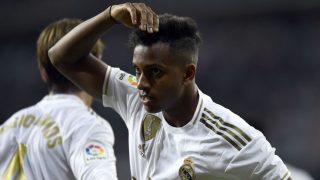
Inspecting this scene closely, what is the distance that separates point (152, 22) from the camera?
2.71 meters

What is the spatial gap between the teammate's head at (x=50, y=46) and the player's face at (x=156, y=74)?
→ 0.80 m

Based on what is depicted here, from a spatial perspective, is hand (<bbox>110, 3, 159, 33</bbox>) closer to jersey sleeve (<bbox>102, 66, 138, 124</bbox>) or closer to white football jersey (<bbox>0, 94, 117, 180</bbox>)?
jersey sleeve (<bbox>102, 66, 138, 124</bbox>)

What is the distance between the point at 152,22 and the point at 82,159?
92 cm

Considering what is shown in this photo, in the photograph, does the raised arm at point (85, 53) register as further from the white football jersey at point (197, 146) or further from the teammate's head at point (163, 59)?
the teammate's head at point (163, 59)

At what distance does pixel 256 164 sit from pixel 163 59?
644 millimetres

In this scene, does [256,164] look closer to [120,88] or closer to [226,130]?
[226,130]

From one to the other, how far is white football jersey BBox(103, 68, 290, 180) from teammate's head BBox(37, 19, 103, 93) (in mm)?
497

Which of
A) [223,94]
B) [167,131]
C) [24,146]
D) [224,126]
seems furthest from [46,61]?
[223,94]

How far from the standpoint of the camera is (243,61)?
10.8 metres

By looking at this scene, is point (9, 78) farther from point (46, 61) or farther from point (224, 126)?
point (224, 126)

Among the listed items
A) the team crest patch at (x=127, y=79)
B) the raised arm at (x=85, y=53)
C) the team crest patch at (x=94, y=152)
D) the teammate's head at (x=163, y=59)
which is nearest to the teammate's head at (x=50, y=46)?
the raised arm at (x=85, y=53)

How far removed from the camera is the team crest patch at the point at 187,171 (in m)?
2.86

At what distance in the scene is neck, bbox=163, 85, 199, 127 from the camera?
2.99 m

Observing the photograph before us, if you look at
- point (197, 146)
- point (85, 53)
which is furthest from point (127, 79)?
point (197, 146)
